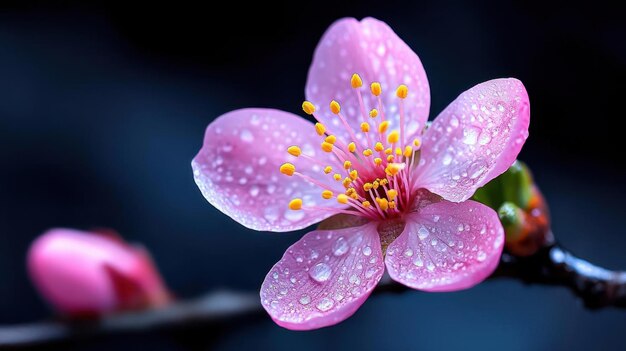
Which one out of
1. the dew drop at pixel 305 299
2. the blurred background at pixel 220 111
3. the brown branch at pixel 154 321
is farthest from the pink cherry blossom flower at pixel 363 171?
the blurred background at pixel 220 111

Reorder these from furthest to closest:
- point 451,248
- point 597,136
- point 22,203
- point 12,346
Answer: point 22,203, point 597,136, point 12,346, point 451,248

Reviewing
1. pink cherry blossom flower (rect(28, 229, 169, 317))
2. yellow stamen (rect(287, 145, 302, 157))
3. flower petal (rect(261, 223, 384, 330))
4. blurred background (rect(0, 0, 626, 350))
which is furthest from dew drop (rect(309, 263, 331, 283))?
blurred background (rect(0, 0, 626, 350))

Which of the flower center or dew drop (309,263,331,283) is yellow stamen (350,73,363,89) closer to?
the flower center

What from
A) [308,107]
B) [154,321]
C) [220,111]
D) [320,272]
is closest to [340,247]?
[320,272]

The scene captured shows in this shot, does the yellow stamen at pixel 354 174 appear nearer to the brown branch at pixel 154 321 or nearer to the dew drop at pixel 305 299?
the dew drop at pixel 305 299

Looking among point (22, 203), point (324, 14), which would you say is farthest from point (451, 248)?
point (22, 203)

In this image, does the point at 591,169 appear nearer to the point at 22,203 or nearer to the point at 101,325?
the point at 101,325
